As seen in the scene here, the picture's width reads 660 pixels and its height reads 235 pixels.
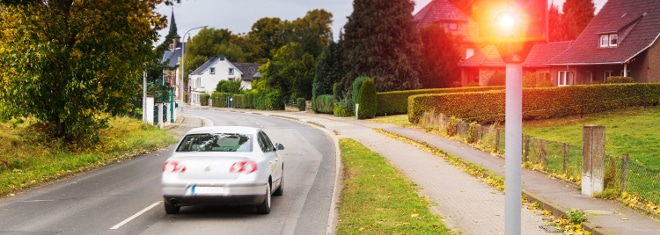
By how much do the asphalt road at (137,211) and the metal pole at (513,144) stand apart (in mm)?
4562

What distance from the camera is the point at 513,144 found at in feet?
19.3

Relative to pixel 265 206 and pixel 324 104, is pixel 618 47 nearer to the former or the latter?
pixel 324 104

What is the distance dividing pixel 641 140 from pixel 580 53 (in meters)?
27.7

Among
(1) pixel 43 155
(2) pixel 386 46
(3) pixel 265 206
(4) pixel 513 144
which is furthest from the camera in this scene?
(2) pixel 386 46

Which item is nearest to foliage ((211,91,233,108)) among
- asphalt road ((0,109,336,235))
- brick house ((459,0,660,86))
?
brick house ((459,0,660,86))

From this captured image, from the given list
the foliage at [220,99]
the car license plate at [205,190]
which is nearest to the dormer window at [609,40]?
the car license plate at [205,190]

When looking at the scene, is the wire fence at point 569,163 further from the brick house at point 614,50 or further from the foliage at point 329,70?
the foliage at point 329,70

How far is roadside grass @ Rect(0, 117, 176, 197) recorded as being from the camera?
53.7 ft

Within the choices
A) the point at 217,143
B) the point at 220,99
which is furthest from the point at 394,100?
the point at 220,99

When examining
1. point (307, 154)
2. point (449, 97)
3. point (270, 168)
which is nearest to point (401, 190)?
point (270, 168)

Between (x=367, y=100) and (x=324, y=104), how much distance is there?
458 inches

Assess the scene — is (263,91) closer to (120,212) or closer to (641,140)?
(641,140)

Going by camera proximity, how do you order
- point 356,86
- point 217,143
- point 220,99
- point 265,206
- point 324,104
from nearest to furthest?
point 265,206 → point 217,143 → point 356,86 → point 324,104 → point 220,99

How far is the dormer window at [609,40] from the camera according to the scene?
2042 inches
